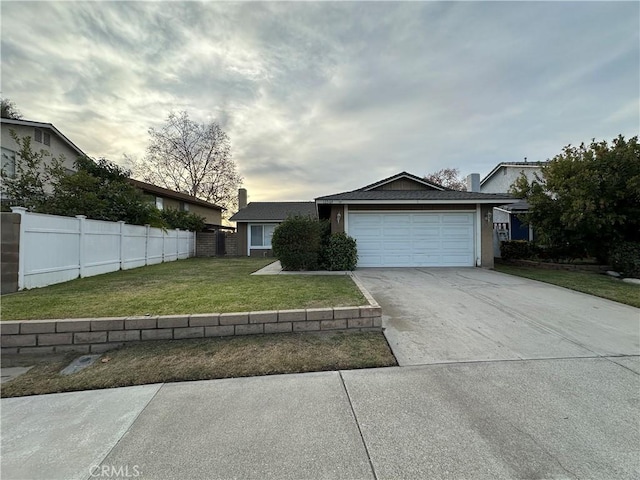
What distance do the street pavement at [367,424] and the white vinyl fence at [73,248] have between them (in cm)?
528

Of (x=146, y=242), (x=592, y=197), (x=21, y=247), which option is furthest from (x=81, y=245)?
(x=592, y=197)

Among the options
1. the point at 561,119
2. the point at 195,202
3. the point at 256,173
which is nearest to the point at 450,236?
the point at 561,119

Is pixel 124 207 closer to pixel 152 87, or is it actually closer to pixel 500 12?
pixel 152 87

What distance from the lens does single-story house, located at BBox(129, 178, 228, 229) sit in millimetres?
19141

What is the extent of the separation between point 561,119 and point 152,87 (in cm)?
1566

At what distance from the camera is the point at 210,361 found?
340cm

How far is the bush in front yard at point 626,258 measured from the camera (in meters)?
8.59

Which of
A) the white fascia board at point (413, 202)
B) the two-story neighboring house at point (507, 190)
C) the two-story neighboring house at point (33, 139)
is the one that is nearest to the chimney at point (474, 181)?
the two-story neighboring house at point (507, 190)

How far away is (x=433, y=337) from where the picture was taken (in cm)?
409

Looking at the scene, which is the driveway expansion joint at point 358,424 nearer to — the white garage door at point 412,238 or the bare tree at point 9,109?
the white garage door at point 412,238

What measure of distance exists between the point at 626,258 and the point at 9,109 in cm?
3262

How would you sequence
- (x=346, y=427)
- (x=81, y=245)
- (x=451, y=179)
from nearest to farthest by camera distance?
1. (x=346, y=427)
2. (x=81, y=245)
3. (x=451, y=179)

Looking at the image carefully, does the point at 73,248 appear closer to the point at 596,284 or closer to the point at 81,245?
the point at 81,245

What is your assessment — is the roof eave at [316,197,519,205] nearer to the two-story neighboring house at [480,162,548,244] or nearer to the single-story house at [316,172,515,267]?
the single-story house at [316,172,515,267]
